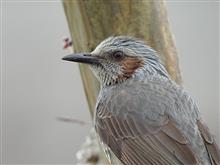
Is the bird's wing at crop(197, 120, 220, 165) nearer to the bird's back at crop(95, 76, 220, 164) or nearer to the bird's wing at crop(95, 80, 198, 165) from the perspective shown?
the bird's back at crop(95, 76, 220, 164)

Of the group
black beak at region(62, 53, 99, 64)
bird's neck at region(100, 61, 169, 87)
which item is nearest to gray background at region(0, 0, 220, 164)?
bird's neck at region(100, 61, 169, 87)

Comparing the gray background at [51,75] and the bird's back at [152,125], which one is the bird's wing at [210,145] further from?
the gray background at [51,75]

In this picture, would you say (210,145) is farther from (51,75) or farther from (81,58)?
(51,75)

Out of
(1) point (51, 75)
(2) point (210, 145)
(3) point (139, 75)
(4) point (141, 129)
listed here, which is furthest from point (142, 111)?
(1) point (51, 75)

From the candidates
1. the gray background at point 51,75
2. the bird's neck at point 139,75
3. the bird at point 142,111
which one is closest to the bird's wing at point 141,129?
the bird at point 142,111

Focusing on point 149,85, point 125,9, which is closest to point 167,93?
point 149,85
